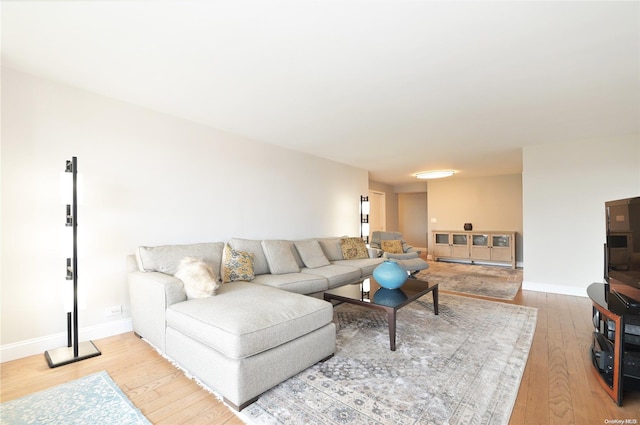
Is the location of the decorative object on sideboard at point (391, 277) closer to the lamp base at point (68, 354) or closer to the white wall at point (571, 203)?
the lamp base at point (68, 354)

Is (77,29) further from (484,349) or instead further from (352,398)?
(484,349)

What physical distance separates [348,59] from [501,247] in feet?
21.7

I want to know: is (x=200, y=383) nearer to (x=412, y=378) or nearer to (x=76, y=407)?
(x=76, y=407)

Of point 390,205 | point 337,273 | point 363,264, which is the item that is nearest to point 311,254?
point 337,273

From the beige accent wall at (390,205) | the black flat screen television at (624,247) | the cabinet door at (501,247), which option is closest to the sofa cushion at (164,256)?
the black flat screen television at (624,247)

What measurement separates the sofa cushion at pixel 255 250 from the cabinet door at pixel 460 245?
5755 mm

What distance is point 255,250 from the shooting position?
144 inches

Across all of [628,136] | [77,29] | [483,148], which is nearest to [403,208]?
[483,148]

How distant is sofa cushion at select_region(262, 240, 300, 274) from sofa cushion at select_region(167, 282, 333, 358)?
46.2 inches

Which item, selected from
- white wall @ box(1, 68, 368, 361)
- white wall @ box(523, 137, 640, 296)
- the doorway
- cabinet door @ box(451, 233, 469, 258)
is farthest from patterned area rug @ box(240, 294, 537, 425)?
the doorway

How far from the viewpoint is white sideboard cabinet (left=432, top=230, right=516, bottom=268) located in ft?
22.2

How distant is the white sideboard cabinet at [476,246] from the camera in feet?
22.2

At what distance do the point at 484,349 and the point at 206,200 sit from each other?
3.36 metres

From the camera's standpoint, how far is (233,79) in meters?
2.44
